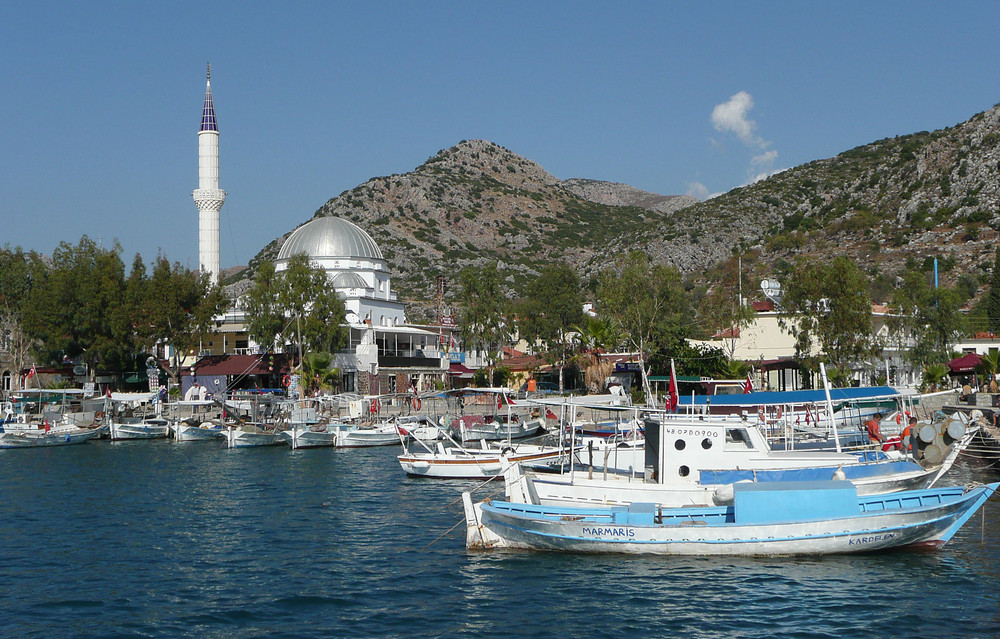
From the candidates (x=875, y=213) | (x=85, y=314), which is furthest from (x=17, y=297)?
(x=875, y=213)

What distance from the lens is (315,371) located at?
227 feet

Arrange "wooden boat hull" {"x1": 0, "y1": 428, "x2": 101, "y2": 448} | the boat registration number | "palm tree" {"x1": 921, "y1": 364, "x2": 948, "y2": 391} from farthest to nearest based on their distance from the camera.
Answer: "palm tree" {"x1": 921, "y1": 364, "x2": 948, "y2": 391} → "wooden boat hull" {"x1": 0, "y1": 428, "x2": 101, "y2": 448} → the boat registration number

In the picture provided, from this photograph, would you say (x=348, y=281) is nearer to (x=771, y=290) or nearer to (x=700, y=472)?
(x=771, y=290)

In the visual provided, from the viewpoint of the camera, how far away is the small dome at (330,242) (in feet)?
293

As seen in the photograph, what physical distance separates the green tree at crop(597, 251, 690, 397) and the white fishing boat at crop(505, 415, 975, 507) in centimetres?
3711

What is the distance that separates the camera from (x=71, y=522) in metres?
29.3

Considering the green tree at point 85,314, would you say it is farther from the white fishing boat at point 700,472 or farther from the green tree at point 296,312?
the white fishing boat at point 700,472

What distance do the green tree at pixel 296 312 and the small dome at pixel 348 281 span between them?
1181cm

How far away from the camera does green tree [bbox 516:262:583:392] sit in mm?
77062

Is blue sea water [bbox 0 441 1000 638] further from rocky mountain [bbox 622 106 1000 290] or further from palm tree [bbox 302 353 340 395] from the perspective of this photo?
rocky mountain [bbox 622 106 1000 290]

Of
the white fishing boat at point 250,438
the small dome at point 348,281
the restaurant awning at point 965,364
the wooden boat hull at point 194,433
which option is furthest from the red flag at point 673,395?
the small dome at point 348,281

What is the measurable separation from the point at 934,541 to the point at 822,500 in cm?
340

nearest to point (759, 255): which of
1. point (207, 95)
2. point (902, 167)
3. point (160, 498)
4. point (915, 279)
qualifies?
point (902, 167)

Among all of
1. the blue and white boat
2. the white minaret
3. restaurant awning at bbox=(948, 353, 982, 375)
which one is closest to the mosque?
the white minaret
